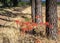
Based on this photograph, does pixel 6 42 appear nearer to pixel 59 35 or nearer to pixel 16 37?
pixel 16 37

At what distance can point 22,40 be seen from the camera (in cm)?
838

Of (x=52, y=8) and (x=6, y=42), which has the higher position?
(x=52, y=8)

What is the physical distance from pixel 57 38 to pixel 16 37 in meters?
1.83

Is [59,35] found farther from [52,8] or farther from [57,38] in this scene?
[52,8]

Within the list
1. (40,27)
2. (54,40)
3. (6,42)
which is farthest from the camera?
(40,27)

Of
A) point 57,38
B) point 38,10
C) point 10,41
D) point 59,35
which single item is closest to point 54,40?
point 57,38

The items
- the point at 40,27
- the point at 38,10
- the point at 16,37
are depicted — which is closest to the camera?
the point at 16,37

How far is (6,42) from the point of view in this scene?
814 cm

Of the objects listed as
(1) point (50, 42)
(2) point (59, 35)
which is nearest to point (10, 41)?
(1) point (50, 42)

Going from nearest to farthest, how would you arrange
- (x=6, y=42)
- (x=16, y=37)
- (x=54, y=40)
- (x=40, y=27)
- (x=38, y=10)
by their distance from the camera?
(x=6, y=42), (x=16, y=37), (x=54, y=40), (x=40, y=27), (x=38, y=10)

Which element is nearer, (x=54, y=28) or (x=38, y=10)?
(x=54, y=28)

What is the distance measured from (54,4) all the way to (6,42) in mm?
2512

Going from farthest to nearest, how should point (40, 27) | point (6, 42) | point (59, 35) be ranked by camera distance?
1. point (40, 27)
2. point (59, 35)
3. point (6, 42)

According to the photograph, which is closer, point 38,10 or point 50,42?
point 50,42
